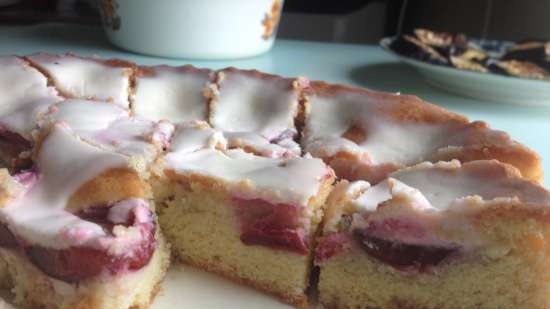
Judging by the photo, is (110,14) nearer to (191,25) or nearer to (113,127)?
(191,25)

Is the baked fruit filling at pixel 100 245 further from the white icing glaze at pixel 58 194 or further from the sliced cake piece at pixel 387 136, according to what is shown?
the sliced cake piece at pixel 387 136

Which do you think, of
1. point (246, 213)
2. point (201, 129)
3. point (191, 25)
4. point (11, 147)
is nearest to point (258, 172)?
point (246, 213)

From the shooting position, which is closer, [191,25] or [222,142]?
[222,142]

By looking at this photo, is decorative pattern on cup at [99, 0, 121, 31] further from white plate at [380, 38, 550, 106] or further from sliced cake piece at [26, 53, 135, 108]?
white plate at [380, 38, 550, 106]

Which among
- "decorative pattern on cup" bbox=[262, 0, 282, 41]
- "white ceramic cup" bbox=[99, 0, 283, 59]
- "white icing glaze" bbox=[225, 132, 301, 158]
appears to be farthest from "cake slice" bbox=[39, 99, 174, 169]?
"decorative pattern on cup" bbox=[262, 0, 282, 41]

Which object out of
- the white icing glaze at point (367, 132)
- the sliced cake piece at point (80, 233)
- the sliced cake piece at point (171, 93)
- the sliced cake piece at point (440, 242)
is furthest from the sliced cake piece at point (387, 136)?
the sliced cake piece at point (80, 233)

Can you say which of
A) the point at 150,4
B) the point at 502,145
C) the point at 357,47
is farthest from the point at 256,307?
the point at 357,47
